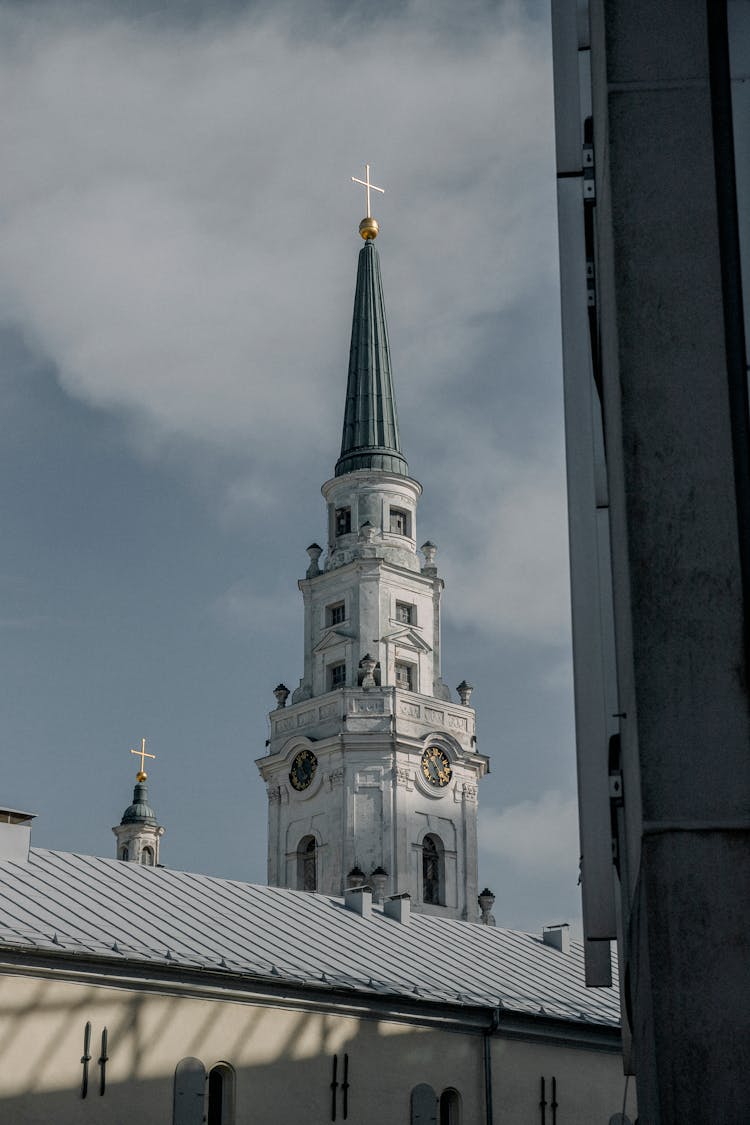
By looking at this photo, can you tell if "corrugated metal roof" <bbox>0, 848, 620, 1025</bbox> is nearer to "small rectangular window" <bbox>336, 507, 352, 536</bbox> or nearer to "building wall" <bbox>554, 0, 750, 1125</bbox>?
"building wall" <bbox>554, 0, 750, 1125</bbox>

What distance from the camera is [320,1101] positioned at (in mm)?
31875

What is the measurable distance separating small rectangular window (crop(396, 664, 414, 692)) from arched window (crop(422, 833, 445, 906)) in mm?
7436

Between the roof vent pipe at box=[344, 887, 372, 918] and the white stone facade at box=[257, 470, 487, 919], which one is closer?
the roof vent pipe at box=[344, 887, 372, 918]

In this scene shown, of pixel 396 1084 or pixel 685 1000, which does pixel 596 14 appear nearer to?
pixel 685 1000

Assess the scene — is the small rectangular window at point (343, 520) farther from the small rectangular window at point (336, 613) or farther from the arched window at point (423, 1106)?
the arched window at point (423, 1106)

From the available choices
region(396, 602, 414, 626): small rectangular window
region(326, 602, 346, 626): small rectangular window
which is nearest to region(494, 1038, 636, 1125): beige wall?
region(396, 602, 414, 626): small rectangular window

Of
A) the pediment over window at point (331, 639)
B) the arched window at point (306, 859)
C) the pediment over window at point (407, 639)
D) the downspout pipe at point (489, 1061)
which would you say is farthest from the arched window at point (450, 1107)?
the pediment over window at point (331, 639)

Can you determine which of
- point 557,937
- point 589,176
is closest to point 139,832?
point 557,937

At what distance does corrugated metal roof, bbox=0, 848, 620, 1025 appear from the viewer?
105 ft

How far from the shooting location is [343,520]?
84.4 metres

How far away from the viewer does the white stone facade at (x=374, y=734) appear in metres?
74.9

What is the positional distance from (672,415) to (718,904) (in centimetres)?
214

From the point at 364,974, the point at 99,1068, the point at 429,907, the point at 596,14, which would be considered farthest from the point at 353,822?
the point at 596,14

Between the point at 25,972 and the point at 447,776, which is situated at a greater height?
the point at 447,776
